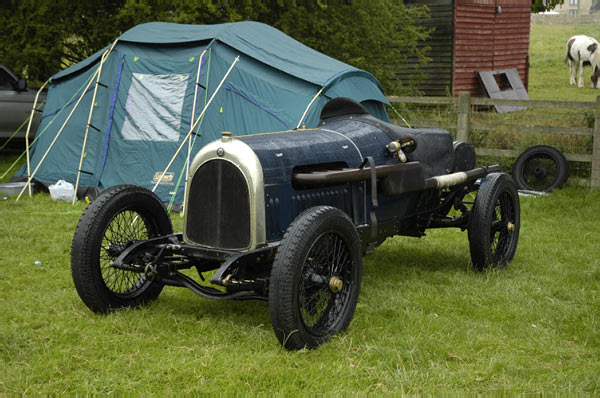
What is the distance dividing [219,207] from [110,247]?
2.75 feet

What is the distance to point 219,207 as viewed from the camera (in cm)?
491

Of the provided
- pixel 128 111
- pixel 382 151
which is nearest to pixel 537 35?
pixel 128 111

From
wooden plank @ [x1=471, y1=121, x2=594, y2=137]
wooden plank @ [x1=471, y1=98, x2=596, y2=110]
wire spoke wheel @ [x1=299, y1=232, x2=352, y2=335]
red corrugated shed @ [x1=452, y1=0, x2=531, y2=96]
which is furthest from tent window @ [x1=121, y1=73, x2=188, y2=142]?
red corrugated shed @ [x1=452, y1=0, x2=531, y2=96]

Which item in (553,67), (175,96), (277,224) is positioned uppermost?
(553,67)

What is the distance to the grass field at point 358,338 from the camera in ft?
13.4

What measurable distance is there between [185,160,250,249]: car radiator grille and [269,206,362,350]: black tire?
49 cm

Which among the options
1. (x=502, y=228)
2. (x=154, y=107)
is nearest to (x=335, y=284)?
(x=502, y=228)

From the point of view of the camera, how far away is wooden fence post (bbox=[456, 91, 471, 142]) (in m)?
11.4

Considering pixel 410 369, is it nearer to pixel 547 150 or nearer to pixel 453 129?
pixel 547 150

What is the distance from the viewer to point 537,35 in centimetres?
4556

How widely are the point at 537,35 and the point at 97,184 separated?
40798mm

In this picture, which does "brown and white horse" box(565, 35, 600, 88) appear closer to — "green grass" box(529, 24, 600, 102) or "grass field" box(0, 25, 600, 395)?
"green grass" box(529, 24, 600, 102)

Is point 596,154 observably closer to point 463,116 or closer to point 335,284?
point 463,116

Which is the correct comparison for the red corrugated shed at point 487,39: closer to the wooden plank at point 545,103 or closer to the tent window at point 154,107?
the wooden plank at point 545,103
